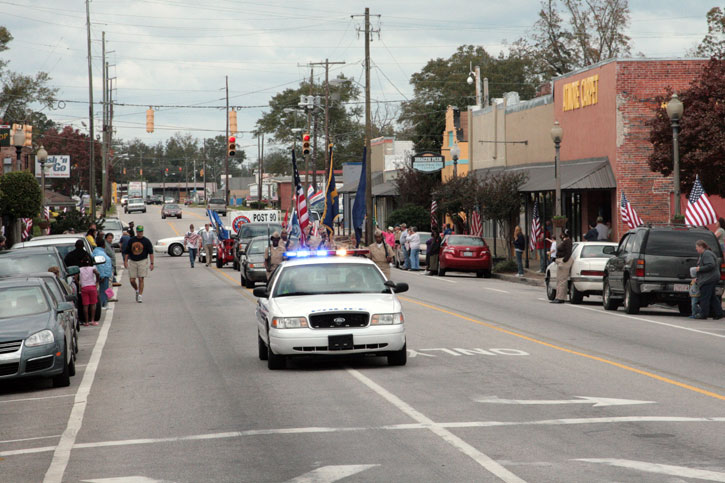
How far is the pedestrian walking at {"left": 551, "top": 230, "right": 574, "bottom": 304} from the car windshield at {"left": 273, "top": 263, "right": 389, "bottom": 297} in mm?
12583

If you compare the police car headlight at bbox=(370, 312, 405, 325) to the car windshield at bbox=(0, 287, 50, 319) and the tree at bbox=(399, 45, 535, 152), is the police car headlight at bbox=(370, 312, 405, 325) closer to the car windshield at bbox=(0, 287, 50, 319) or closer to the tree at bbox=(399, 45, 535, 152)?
the car windshield at bbox=(0, 287, 50, 319)

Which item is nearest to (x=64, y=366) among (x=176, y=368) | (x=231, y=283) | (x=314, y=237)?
(x=176, y=368)

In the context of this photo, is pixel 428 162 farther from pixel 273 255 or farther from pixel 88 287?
pixel 88 287

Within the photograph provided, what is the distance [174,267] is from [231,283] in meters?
12.8

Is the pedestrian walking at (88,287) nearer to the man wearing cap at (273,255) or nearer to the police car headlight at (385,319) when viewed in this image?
the man wearing cap at (273,255)

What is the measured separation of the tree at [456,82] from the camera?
92.6 meters

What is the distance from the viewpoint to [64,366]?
43.9 feet

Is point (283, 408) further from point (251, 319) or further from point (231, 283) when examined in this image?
point (231, 283)

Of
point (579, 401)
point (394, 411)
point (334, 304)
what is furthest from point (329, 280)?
point (579, 401)

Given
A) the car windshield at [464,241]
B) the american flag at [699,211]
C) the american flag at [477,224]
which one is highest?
the american flag at [699,211]

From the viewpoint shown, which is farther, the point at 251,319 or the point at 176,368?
the point at 251,319

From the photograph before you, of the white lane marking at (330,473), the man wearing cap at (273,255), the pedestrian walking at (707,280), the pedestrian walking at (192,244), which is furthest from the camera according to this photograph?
the pedestrian walking at (192,244)

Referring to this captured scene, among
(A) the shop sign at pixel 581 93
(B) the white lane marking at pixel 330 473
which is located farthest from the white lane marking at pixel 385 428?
(A) the shop sign at pixel 581 93

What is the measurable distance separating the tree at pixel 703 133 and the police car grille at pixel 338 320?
1881 centimetres
